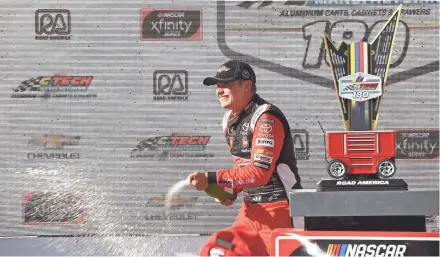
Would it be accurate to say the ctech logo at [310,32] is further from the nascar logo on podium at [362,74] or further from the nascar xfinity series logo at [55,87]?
the nascar logo on podium at [362,74]

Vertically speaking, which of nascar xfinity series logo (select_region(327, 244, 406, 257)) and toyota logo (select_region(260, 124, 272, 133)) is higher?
toyota logo (select_region(260, 124, 272, 133))

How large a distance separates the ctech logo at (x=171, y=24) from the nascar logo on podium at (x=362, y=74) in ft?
18.8

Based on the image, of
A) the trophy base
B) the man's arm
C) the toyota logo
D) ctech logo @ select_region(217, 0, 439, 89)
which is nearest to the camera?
the trophy base

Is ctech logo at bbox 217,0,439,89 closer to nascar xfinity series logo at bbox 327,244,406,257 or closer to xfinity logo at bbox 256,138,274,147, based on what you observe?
xfinity logo at bbox 256,138,274,147

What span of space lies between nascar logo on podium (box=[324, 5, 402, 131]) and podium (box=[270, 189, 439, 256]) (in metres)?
0.76

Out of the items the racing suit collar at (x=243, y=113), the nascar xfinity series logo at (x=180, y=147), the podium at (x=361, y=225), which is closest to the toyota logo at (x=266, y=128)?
the racing suit collar at (x=243, y=113)

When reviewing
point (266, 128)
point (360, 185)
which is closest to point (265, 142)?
point (266, 128)

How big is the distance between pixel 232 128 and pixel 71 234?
232 inches

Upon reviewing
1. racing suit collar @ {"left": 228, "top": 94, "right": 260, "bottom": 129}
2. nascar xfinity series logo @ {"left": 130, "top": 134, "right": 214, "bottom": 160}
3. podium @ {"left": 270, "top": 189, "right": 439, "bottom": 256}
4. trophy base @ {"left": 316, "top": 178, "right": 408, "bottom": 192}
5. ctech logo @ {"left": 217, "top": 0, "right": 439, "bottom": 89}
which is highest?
ctech logo @ {"left": 217, "top": 0, "right": 439, "bottom": 89}

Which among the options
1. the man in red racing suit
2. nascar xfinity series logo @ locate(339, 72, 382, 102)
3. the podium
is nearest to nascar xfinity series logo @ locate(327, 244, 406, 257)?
the podium

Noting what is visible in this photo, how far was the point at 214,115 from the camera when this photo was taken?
9.91 meters

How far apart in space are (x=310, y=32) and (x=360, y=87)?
5680 mm

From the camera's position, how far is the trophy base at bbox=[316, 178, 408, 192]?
371 centimetres

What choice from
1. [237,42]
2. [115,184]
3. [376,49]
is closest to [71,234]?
[115,184]
